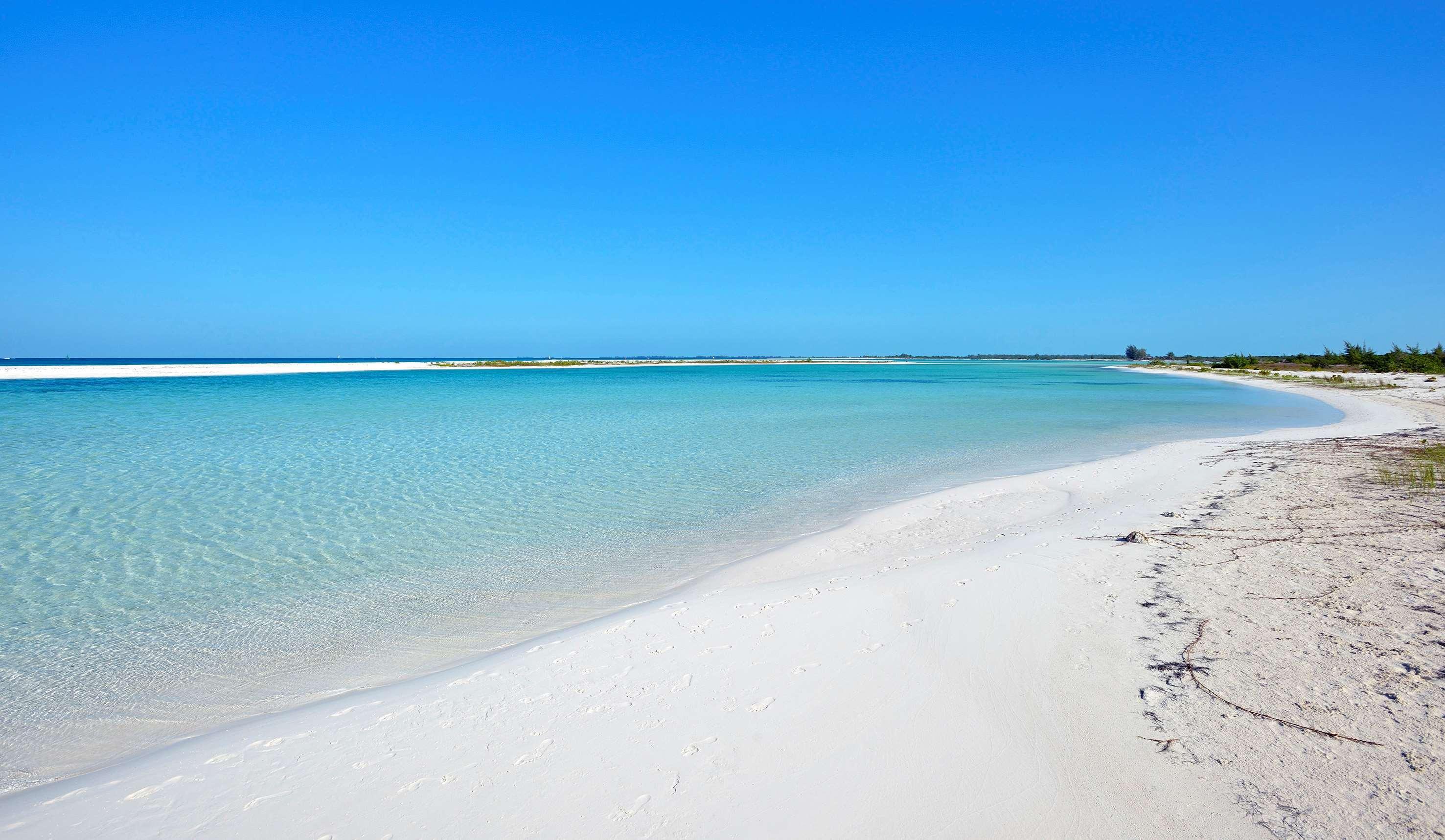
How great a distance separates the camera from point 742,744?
314 centimetres

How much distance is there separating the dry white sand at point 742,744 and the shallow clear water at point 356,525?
0.68 meters

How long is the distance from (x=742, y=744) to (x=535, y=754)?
0.98 metres

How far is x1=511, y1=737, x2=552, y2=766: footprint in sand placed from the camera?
10.0ft

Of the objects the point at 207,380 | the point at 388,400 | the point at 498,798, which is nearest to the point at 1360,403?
the point at 498,798

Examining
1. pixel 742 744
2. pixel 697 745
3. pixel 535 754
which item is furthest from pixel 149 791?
pixel 742 744

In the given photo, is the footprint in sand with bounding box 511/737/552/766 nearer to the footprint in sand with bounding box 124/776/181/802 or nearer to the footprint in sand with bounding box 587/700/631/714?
the footprint in sand with bounding box 587/700/631/714

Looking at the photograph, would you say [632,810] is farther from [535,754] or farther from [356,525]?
[356,525]

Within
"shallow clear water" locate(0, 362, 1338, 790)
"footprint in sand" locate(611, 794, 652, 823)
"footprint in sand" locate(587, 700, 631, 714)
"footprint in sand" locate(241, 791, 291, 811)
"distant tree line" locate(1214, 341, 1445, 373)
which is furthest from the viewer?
"distant tree line" locate(1214, 341, 1445, 373)

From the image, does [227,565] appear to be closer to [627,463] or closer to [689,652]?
[689,652]

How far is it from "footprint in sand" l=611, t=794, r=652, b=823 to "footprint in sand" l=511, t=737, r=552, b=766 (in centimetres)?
56

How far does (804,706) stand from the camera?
3457mm

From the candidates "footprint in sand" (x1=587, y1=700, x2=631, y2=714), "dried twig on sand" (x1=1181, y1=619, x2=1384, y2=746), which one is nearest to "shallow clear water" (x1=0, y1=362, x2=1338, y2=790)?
"footprint in sand" (x1=587, y1=700, x2=631, y2=714)

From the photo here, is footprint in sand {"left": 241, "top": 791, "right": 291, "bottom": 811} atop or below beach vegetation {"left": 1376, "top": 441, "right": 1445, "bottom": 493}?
below

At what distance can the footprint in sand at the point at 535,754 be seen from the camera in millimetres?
3049
